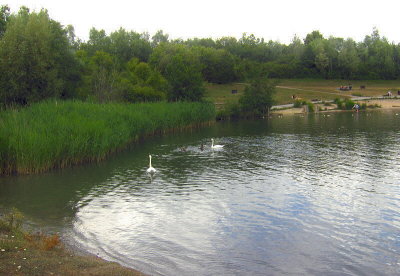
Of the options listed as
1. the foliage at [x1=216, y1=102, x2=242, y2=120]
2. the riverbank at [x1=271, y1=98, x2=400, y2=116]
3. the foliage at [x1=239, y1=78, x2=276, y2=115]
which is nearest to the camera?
the foliage at [x1=216, y1=102, x2=242, y2=120]

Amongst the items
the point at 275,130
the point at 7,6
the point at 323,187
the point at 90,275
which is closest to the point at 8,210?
the point at 90,275

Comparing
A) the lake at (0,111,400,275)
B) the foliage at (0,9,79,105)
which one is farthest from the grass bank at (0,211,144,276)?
the foliage at (0,9,79,105)

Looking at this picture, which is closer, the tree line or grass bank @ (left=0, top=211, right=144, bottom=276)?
grass bank @ (left=0, top=211, right=144, bottom=276)

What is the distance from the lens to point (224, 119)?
2854 inches

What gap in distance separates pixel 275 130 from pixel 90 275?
44.2 meters

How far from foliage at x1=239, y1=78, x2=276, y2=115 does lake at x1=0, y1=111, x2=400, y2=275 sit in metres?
38.3

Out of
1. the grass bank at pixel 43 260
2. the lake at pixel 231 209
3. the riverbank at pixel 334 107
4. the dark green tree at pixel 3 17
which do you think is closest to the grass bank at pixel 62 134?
the lake at pixel 231 209

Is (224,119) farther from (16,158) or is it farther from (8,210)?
(8,210)

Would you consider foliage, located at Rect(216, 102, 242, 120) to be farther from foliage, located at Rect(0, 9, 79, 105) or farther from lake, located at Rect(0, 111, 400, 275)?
lake, located at Rect(0, 111, 400, 275)

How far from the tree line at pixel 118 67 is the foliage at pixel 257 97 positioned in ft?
6.89

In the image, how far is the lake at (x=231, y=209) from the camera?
15.1 m

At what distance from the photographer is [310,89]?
11200 cm

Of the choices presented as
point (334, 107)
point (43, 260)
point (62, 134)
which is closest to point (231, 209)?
point (43, 260)

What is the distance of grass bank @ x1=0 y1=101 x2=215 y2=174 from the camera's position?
28.1m
